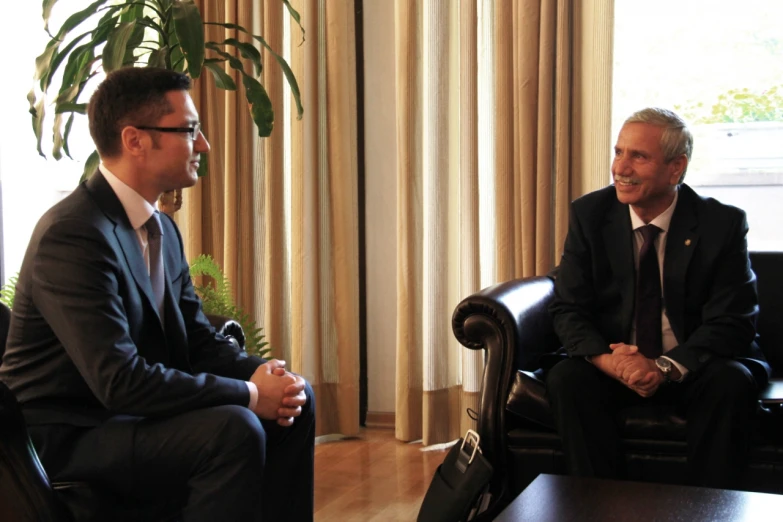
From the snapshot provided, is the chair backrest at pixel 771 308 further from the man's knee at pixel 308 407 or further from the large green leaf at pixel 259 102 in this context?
the large green leaf at pixel 259 102

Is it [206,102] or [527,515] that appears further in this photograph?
[206,102]

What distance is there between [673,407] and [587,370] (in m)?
0.25

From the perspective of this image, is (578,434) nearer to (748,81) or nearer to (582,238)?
(582,238)

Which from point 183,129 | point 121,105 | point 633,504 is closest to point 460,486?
point 633,504

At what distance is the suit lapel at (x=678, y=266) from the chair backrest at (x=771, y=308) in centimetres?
42

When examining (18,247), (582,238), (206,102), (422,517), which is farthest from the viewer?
(18,247)

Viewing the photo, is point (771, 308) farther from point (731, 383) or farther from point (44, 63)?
point (44, 63)

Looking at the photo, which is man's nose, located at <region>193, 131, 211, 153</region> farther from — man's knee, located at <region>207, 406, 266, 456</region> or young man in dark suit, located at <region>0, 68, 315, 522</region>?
man's knee, located at <region>207, 406, 266, 456</region>

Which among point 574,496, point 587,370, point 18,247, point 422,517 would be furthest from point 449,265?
point 18,247

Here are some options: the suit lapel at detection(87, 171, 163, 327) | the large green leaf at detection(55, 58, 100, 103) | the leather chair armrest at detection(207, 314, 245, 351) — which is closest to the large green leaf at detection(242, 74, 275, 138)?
the large green leaf at detection(55, 58, 100, 103)

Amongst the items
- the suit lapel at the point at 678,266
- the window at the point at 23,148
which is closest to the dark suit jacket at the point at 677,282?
the suit lapel at the point at 678,266

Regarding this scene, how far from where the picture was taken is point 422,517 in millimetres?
2277

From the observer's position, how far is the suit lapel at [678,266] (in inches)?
98.5

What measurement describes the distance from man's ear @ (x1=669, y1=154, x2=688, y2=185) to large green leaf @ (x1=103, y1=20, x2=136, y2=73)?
1.69 metres
